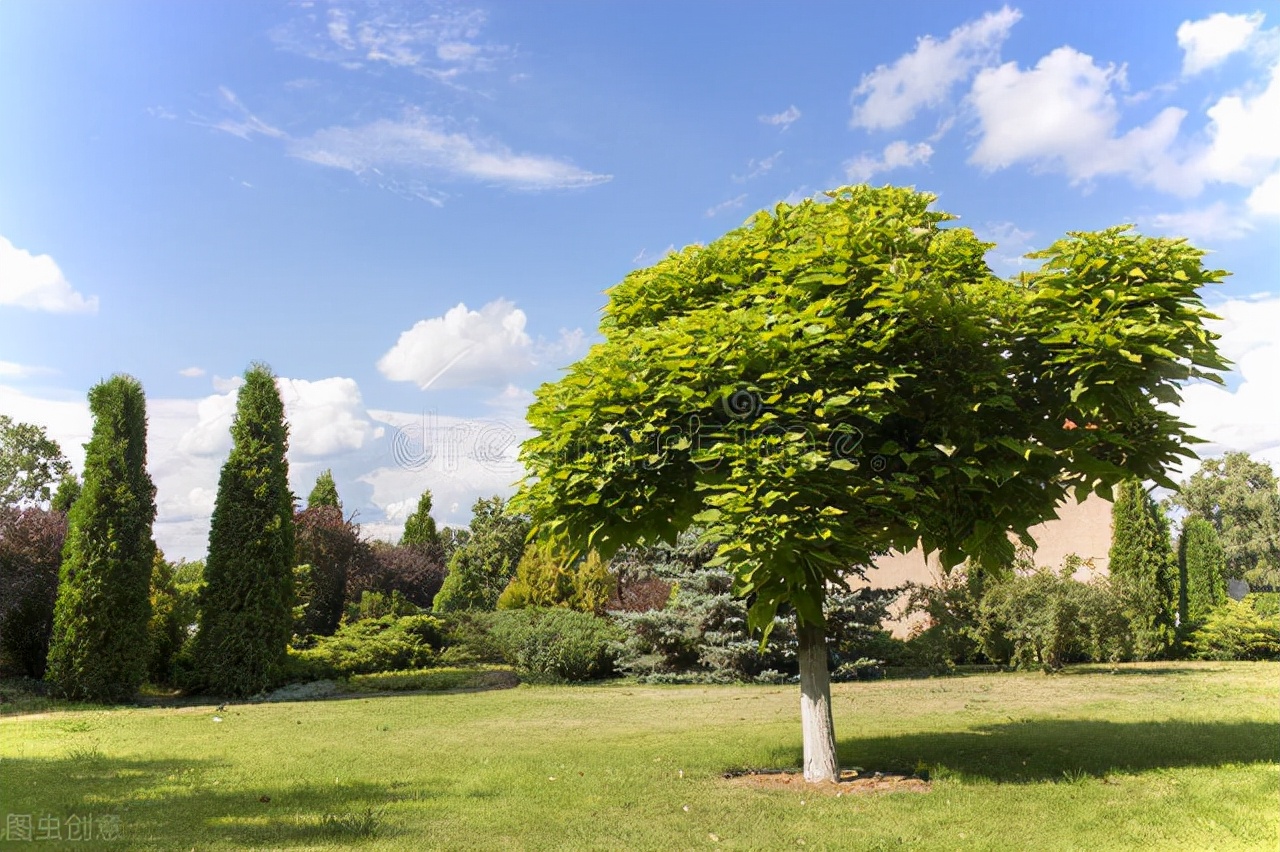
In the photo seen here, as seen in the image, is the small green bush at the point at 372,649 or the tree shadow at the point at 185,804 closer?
the tree shadow at the point at 185,804

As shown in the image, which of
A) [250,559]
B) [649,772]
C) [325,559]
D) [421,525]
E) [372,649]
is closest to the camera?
[649,772]

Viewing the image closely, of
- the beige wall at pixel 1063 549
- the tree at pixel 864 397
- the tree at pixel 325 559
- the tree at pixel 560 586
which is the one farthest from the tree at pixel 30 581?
the beige wall at pixel 1063 549

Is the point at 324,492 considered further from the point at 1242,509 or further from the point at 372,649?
the point at 1242,509

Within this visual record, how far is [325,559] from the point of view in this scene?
26.1 m

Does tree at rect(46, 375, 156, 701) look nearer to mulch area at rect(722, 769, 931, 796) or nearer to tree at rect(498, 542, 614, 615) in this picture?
tree at rect(498, 542, 614, 615)

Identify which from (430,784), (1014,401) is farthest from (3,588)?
(1014,401)

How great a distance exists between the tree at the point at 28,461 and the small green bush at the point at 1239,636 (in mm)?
34549

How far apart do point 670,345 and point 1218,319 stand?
4984 mm

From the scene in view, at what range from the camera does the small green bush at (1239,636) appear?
74.3 ft

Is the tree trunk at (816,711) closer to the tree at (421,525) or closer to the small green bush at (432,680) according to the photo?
the small green bush at (432,680)

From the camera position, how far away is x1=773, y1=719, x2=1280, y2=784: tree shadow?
916 centimetres

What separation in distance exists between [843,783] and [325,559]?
69.6ft

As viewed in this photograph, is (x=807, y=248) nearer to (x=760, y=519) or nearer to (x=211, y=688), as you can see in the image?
(x=760, y=519)

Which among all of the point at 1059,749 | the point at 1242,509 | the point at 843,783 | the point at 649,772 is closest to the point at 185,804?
the point at 649,772
